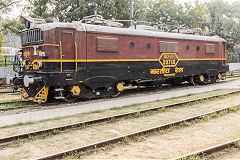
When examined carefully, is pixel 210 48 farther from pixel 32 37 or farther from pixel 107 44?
pixel 32 37

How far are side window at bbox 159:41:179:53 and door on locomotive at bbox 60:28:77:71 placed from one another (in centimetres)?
593

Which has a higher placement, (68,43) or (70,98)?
(68,43)

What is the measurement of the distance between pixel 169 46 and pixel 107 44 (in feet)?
15.9

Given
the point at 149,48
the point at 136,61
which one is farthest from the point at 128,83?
the point at 149,48

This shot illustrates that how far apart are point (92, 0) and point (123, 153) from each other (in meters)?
21.7

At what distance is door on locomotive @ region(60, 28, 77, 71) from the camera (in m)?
11.6

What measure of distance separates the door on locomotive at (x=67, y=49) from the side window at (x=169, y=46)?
5.93m

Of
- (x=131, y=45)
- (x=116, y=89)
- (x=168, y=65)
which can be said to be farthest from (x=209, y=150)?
(x=168, y=65)

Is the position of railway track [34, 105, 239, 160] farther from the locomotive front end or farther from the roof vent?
the roof vent

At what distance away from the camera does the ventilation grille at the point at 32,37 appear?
38.9 feet

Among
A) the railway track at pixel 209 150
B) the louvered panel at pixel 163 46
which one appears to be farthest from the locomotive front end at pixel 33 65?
the railway track at pixel 209 150

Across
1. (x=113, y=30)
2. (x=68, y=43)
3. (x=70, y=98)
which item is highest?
(x=113, y=30)

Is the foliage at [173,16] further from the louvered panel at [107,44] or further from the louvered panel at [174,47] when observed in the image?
the louvered panel at [107,44]

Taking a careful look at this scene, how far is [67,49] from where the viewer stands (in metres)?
11.8
